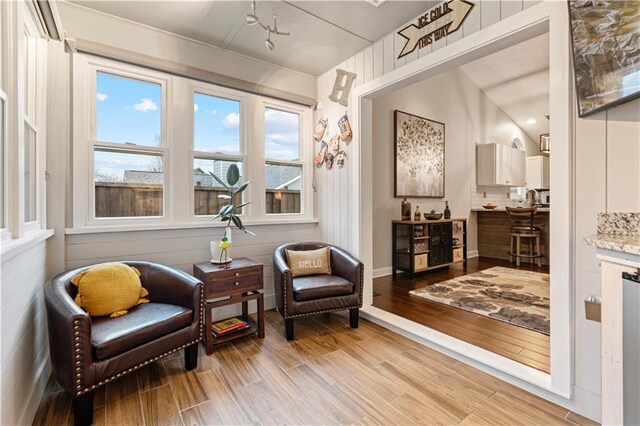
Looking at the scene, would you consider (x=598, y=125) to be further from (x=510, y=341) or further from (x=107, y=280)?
(x=107, y=280)

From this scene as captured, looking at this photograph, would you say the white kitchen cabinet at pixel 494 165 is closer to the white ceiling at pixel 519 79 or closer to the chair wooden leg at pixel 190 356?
the white ceiling at pixel 519 79

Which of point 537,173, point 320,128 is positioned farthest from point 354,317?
point 537,173

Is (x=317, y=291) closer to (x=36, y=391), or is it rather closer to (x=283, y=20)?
(x=36, y=391)

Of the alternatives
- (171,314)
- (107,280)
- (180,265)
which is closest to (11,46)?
(107,280)

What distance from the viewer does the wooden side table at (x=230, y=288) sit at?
2396mm

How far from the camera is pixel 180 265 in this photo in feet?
9.27

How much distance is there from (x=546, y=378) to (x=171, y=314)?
2429mm

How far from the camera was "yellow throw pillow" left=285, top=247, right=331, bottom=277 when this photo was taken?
299 centimetres

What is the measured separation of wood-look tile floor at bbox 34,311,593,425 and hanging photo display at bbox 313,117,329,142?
233 cm

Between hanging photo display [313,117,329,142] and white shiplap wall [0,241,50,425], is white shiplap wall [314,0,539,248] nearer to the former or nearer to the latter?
hanging photo display [313,117,329,142]

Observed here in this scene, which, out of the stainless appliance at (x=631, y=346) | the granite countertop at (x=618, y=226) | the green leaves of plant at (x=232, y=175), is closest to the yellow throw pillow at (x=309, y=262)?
the green leaves of plant at (x=232, y=175)

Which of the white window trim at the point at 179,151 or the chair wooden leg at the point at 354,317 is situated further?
the chair wooden leg at the point at 354,317

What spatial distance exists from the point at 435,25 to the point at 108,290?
3.12m

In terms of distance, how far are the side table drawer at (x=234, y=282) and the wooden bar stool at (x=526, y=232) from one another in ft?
15.5
